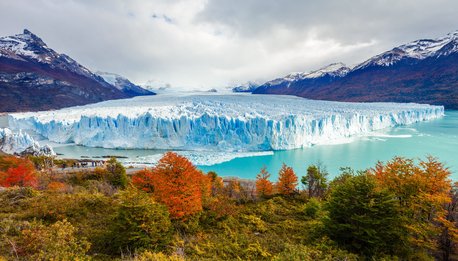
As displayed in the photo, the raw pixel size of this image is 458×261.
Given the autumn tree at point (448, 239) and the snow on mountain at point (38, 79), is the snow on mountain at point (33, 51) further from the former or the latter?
the autumn tree at point (448, 239)

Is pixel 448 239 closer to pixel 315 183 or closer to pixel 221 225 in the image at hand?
pixel 221 225

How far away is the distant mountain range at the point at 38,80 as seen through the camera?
269 ft

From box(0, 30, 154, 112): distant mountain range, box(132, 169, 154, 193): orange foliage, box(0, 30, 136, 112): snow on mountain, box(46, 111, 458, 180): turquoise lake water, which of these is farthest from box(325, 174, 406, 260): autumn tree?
box(0, 30, 136, 112): snow on mountain

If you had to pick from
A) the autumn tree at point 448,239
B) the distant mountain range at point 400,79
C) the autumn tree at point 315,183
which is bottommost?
the autumn tree at point 315,183

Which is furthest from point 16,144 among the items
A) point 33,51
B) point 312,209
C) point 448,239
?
point 33,51

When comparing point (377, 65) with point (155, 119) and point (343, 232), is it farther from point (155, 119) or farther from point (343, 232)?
point (343, 232)

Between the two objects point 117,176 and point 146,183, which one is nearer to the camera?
point 146,183

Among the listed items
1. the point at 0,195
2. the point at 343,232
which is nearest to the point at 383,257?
the point at 343,232

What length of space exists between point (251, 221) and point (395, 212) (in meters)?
4.20

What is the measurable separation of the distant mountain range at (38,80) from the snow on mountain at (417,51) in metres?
122

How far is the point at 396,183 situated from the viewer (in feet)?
26.8

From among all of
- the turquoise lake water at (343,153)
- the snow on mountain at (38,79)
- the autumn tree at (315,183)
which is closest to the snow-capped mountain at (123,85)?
the snow on mountain at (38,79)

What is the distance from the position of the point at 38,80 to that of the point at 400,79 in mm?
133138

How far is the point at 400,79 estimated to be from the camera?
3944 inches
